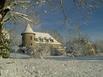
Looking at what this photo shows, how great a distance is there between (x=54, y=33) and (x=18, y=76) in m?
104

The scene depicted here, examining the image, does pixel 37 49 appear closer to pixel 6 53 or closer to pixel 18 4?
pixel 6 53

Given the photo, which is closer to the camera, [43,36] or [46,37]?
[46,37]

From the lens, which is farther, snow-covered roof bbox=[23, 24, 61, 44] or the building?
snow-covered roof bbox=[23, 24, 61, 44]

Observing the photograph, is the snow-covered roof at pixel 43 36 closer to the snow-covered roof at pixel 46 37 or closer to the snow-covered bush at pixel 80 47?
the snow-covered roof at pixel 46 37

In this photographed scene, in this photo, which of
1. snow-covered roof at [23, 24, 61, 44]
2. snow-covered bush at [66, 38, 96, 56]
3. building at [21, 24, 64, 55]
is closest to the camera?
snow-covered bush at [66, 38, 96, 56]

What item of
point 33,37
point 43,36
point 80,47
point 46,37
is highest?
point 43,36

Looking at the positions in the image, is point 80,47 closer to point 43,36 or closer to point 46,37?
point 46,37

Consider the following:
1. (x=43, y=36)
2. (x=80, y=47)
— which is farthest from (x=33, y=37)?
(x=80, y=47)

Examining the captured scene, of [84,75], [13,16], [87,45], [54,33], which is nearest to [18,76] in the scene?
[84,75]

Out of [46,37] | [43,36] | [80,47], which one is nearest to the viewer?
[80,47]

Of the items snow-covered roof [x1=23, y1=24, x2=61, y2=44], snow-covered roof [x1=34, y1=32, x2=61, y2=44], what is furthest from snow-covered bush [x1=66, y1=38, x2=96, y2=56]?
snow-covered roof [x1=23, y1=24, x2=61, y2=44]

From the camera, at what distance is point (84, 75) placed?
15641mm

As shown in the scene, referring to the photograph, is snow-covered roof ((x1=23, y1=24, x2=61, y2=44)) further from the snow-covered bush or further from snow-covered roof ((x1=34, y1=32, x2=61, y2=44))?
the snow-covered bush

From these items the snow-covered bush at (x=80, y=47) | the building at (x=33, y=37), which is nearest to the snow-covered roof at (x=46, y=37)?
the building at (x=33, y=37)
